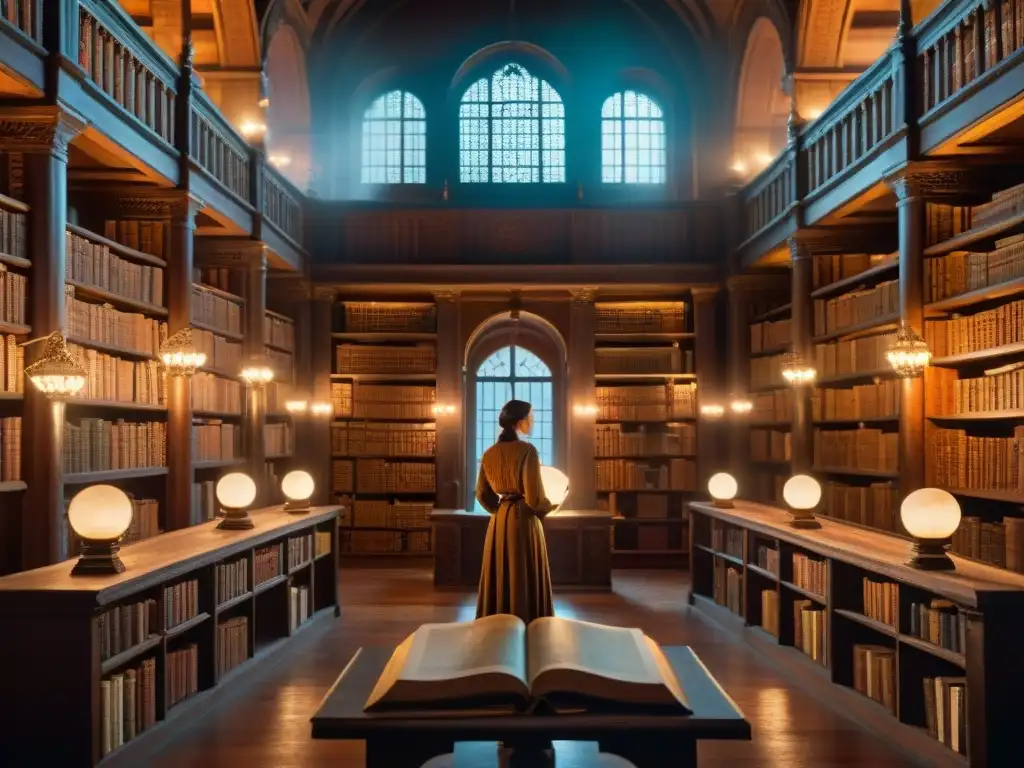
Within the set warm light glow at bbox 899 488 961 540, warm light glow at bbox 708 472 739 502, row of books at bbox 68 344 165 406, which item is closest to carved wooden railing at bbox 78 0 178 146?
row of books at bbox 68 344 165 406

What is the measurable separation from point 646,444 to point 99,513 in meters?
8.15

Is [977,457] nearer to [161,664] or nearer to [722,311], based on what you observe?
[161,664]

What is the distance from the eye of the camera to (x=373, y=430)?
11.9 metres

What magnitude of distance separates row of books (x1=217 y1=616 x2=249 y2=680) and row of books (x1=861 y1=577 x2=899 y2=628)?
343 centimetres

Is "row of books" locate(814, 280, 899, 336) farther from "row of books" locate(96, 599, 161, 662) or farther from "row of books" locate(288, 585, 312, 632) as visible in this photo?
"row of books" locate(96, 599, 161, 662)

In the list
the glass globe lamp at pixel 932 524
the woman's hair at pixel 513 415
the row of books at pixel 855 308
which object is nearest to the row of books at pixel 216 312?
the woman's hair at pixel 513 415

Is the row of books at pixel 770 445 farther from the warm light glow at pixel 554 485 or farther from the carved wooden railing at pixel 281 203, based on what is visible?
the carved wooden railing at pixel 281 203

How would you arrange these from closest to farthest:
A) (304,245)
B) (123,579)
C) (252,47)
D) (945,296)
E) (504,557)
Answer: (123,579) < (504,557) < (945,296) < (252,47) < (304,245)

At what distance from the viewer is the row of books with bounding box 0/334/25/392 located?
5.34 metres

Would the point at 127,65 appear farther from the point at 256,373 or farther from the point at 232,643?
the point at 232,643

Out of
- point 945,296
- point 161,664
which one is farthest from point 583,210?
point 161,664

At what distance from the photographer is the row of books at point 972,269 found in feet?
19.3

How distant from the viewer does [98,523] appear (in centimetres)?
437

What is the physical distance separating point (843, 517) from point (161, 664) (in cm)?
565
